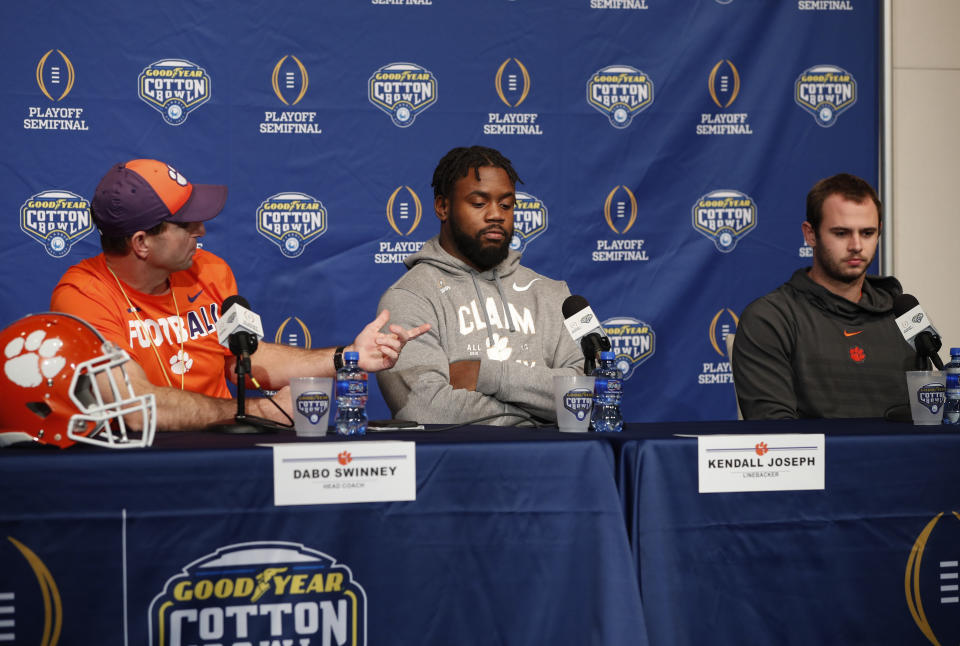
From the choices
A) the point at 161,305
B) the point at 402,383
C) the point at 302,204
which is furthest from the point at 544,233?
the point at 161,305

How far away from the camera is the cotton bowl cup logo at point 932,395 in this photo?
1.97m

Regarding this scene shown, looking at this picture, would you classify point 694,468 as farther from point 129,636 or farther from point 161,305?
point 161,305

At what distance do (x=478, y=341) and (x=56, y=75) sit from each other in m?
1.95

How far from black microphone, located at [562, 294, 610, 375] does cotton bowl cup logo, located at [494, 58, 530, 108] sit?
6.08ft

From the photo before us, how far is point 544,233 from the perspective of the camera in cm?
359

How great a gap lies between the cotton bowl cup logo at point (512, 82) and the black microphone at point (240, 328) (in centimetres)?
198

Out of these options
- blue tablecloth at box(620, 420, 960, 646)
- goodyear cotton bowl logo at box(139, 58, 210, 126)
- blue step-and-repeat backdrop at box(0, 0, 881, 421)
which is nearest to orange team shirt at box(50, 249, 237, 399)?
blue step-and-repeat backdrop at box(0, 0, 881, 421)

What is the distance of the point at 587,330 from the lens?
1891 mm

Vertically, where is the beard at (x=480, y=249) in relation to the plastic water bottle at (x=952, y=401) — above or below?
above

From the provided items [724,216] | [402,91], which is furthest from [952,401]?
[402,91]

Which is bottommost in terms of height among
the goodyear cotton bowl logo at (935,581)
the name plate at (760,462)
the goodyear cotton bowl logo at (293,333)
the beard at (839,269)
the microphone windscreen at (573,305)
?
the goodyear cotton bowl logo at (935,581)

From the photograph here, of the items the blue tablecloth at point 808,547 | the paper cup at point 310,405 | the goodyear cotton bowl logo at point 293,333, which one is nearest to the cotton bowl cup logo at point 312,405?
the paper cup at point 310,405

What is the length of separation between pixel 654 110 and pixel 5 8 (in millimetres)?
2551

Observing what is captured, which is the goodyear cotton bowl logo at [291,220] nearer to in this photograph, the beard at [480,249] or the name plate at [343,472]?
the beard at [480,249]
